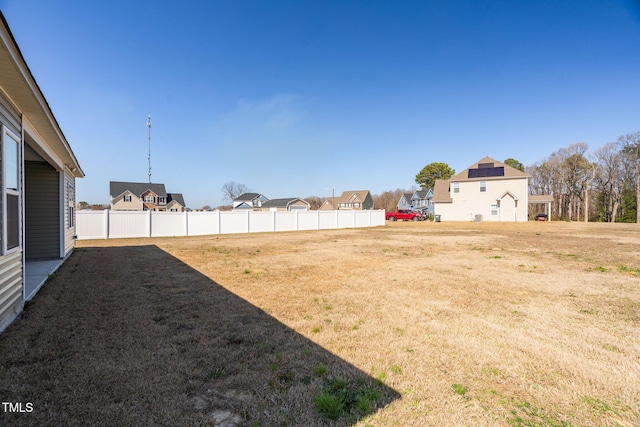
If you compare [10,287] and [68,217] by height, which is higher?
[68,217]

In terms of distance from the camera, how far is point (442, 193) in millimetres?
41812

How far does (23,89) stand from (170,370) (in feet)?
14.2

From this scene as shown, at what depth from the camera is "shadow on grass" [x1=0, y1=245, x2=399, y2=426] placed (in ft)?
6.82

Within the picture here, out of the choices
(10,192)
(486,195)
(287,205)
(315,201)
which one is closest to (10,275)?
(10,192)

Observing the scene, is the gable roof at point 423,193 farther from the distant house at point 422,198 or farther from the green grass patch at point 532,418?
the green grass patch at point 532,418

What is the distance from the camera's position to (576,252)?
35.1 ft

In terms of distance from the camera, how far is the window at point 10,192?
154 inches

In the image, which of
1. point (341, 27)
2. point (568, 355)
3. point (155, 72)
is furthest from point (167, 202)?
point (568, 355)

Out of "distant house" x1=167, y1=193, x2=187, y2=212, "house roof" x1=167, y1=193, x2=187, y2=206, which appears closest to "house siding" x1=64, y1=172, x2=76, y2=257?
"distant house" x1=167, y1=193, x2=187, y2=212

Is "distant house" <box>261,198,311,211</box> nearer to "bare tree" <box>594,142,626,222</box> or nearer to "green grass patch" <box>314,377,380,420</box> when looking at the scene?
"bare tree" <box>594,142,626,222</box>

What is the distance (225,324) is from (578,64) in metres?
20.2

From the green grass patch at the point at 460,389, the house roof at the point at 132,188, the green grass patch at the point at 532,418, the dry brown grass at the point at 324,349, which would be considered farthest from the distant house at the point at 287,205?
the green grass patch at the point at 532,418

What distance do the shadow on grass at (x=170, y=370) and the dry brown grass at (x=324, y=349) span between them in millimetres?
17

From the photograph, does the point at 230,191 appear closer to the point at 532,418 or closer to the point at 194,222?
the point at 194,222
